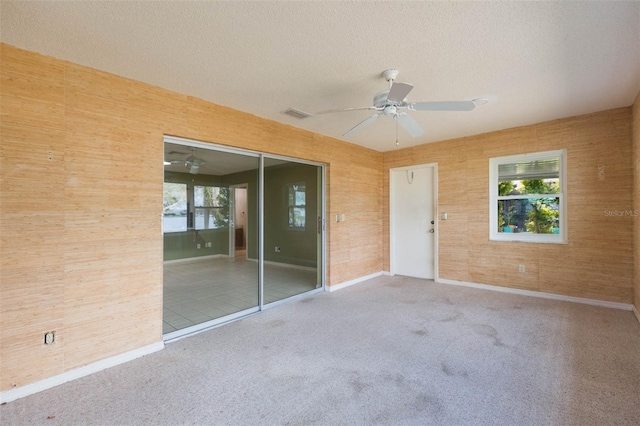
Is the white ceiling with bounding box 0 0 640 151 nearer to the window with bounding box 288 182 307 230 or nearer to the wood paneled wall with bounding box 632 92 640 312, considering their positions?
the wood paneled wall with bounding box 632 92 640 312

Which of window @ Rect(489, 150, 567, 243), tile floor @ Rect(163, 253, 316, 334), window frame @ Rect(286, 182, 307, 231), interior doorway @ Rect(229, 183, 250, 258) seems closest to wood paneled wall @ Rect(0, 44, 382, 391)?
tile floor @ Rect(163, 253, 316, 334)

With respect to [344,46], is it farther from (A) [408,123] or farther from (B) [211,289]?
(B) [211,289]

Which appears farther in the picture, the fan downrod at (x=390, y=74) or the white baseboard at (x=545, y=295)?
the white baseboard at (x=545, y=295)

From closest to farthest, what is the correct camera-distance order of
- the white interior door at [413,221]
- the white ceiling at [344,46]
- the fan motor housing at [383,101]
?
the white ceiling at [344,46] → the fan motor housing at [383,101] → the white interior door at [413,221]

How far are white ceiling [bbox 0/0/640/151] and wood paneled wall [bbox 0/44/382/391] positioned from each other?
0.85 ft

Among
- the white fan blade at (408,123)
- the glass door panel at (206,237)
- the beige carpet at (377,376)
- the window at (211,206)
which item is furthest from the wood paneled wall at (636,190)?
the window at (211,206)

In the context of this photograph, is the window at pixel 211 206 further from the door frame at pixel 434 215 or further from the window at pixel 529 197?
the window at pixel 529 197

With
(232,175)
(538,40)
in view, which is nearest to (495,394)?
(538,40)

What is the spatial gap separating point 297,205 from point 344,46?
3.01m

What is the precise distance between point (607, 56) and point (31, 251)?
16.0 feet

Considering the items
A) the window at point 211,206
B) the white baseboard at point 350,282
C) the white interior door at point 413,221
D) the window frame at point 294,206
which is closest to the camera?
the window at point 211,206

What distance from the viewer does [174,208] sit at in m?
3.22

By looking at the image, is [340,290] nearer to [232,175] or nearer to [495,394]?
[232,175]

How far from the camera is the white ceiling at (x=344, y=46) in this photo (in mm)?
1915
